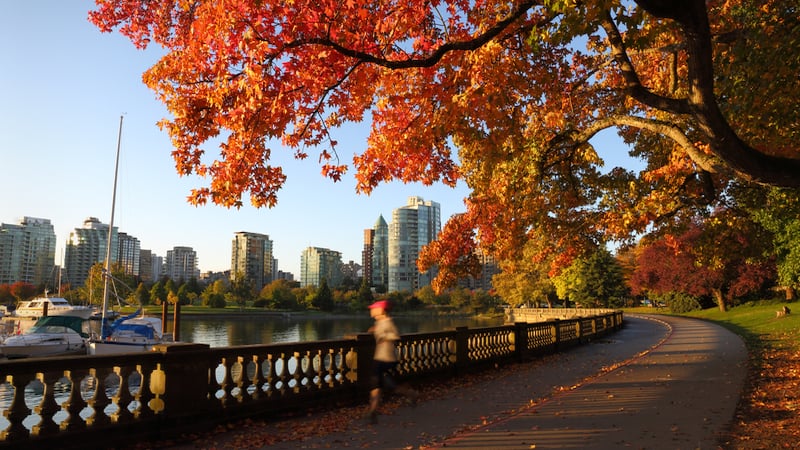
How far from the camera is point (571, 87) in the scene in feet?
42.4

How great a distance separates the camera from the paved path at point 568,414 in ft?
22.6

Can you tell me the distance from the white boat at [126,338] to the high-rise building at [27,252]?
469ft

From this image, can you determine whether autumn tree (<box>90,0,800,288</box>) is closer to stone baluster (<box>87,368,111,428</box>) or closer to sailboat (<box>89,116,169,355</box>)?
stone baluster (<box>87,368,111,428</box>)

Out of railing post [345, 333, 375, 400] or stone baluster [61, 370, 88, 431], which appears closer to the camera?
stone baluster [61, 370, 88, 431]

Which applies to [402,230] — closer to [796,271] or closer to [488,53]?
[796,271]

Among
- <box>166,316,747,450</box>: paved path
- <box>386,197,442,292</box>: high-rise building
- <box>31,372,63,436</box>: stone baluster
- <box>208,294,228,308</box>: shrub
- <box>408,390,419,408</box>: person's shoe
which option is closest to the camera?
<box>31,372,63,436</box>: stone baluster

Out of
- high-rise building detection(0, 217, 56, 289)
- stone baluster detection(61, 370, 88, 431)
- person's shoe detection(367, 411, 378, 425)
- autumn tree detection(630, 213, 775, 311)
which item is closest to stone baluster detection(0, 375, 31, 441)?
stone baluster detection(61, 370, 88, 431)

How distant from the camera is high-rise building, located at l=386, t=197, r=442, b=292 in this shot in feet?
574

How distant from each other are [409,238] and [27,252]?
11763cm

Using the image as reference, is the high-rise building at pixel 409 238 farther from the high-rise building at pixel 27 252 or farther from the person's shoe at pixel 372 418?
the person's shoe at pixel 372 418

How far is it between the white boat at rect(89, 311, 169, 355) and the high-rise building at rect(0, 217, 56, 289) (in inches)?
5630

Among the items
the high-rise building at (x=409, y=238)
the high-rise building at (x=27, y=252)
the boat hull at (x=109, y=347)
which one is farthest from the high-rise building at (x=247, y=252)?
the boat hull at (x=109, y=347)

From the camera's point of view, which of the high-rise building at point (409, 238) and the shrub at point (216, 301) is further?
the high-rise building at point (409, 238)

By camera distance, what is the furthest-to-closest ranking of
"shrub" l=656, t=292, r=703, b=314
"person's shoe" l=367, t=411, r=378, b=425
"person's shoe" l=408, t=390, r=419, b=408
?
"shrub" l=656, t=292, r=703, b=314 → "person's shoe" l=408, t=390, r=419, b=408 → "person's shoe" l=367, t=411, r=378, b=425
